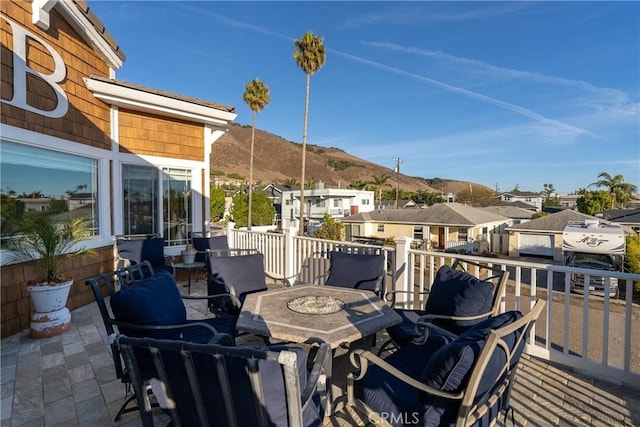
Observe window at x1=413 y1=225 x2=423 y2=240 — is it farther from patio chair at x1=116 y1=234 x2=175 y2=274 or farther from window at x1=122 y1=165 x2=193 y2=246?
patio chair at x1=116 y1=234 x2=175 y2=274

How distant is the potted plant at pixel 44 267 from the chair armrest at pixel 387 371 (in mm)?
3617

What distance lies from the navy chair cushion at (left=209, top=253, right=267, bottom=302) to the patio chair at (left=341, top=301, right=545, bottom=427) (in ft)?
6.83

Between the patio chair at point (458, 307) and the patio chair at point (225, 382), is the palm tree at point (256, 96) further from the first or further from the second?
the patio chair at point (225, 382)

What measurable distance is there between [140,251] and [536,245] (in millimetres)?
27432

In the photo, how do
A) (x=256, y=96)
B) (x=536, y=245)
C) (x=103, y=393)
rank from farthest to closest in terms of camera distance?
(x=536, y=245)
(x=256, y=96)
(x=103, y=393)

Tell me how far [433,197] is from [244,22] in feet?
154

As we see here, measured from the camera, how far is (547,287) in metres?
3.11

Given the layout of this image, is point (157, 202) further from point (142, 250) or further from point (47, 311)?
point (47, 311)

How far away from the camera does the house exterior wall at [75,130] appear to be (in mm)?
3562

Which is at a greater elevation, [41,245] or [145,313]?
[41,245]

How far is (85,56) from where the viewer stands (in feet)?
15.7

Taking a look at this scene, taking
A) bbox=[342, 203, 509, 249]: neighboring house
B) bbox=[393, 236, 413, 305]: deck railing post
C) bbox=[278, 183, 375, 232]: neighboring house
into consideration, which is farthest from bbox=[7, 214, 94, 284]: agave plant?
bbox=[278, 183, 375, 232]: neighboring house

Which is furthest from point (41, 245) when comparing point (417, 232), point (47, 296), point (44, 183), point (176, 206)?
point (417, 232)

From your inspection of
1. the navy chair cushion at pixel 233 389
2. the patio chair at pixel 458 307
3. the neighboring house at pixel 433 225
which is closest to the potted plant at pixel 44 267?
the navy chair cushion at pixel 233 389
